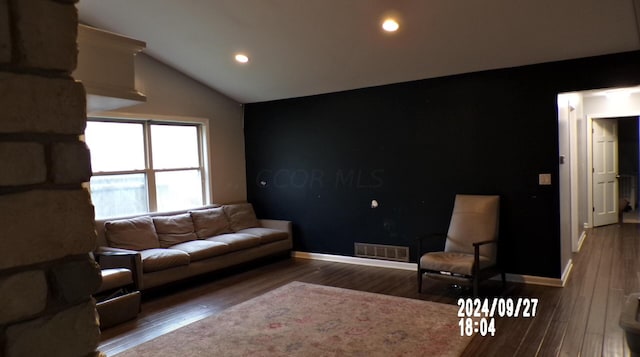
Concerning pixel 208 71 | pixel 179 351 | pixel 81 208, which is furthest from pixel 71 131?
pixel 208 71

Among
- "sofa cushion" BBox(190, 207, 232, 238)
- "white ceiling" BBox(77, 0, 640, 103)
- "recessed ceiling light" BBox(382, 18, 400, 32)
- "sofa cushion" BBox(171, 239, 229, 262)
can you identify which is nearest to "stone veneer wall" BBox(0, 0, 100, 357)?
"white ceiling" BBox(77, 0, 640, 103)

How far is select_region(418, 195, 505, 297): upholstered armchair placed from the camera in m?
4.26

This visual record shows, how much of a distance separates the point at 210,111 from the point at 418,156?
3.07m

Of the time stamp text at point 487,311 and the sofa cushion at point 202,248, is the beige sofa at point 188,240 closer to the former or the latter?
the sofa cushion at point 202,248

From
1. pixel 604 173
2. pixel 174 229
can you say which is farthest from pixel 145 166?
pixel 604 173

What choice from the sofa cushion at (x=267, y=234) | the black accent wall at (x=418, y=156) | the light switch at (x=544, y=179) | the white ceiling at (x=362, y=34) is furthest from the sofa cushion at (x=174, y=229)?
the light switch at (x=544, y=179)

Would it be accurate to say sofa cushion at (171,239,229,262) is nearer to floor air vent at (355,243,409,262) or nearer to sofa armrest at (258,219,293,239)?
sofa armrest at (258,219,293,239)

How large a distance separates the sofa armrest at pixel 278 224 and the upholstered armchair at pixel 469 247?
88.5 inches

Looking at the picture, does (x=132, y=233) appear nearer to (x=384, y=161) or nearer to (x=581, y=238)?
(x=384, y=161)

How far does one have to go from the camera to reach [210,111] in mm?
A: 6391

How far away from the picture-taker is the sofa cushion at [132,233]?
486 centimetres

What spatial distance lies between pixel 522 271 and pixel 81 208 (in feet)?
15.9

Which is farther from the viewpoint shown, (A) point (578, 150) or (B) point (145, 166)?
(A) point (578, 150)

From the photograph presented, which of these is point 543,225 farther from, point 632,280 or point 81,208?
point 81,208
